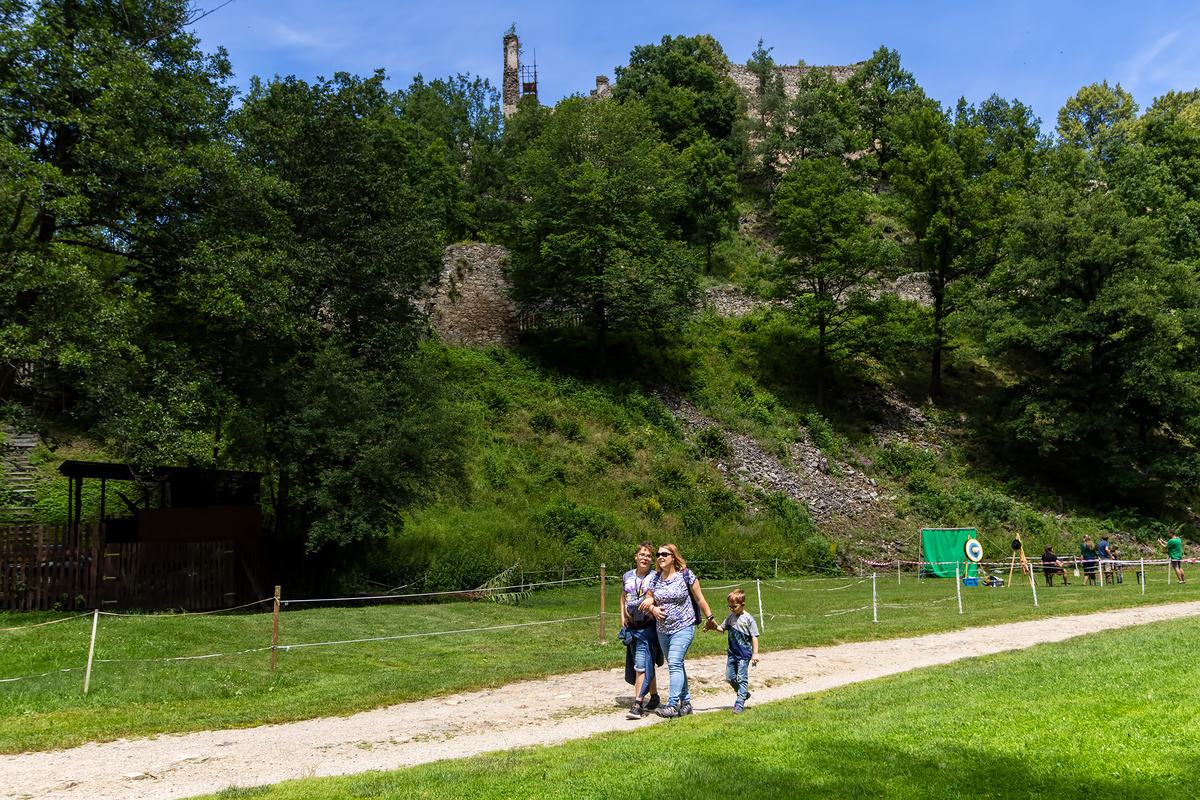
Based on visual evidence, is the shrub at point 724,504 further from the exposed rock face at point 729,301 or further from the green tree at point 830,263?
the exposed rock face at point 729,301

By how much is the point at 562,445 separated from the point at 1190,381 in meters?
28.2

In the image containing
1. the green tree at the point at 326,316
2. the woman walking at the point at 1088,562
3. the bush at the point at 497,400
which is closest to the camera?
the green tree at the point at 326,316

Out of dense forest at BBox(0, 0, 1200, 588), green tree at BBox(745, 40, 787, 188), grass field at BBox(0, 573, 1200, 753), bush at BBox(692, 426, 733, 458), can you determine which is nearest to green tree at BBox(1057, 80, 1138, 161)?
dense forest at BBox(0, 0, 1200, 588)

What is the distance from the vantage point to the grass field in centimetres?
958

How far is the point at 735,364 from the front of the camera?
42.5m

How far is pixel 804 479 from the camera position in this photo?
3519cm

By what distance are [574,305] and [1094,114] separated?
193ft

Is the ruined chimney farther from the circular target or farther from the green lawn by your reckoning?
the green lawn

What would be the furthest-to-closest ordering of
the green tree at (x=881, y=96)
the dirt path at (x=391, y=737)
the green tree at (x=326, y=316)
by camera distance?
1. the green tree at (x=881, y=96)
2. the green tree at (x=326, y=316)
3. the dirt path at (x=391, y=737)

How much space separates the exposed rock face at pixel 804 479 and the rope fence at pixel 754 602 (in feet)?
12.0

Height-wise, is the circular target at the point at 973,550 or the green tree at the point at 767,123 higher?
the green tree at the point at 767,123

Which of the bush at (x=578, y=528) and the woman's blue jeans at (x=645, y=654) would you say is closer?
the woman's blue jeans at (x=645, y=654)

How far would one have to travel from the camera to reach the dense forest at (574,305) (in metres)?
17.9

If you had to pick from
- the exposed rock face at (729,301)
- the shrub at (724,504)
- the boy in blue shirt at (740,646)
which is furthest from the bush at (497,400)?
the boy in blue shirt at (740,646)
